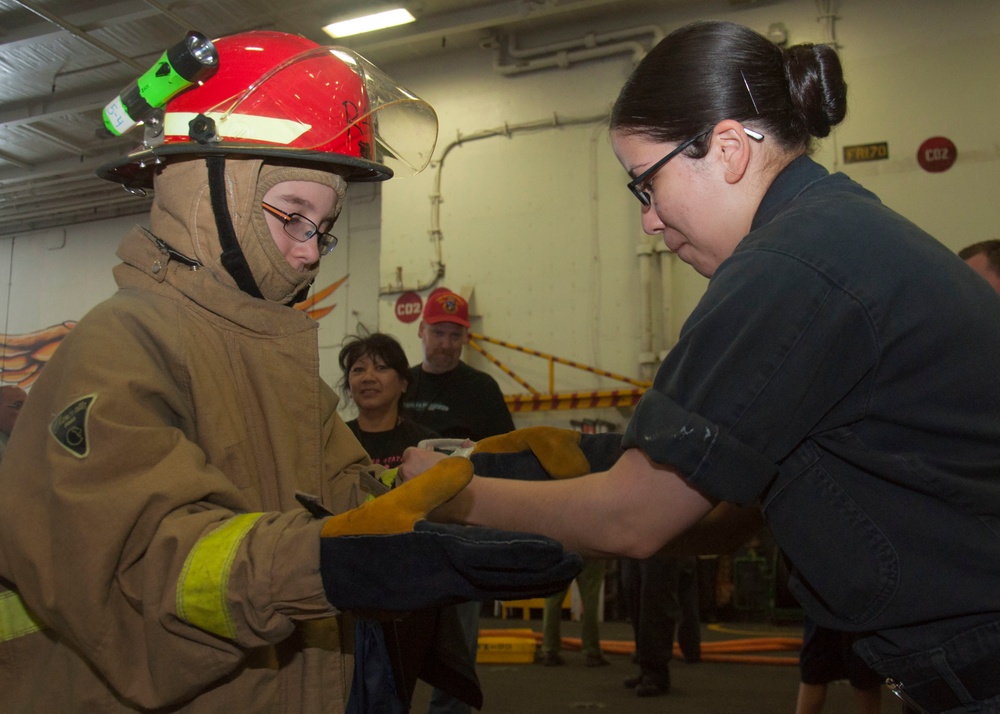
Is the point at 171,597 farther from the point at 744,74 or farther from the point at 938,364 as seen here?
the point at 744,74

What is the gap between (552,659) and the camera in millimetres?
5980

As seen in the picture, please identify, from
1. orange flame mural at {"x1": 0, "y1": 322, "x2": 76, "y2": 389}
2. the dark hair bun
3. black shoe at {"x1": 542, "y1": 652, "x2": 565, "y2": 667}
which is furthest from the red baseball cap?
orange flame mural at {"x1": 0, "y1": 322, "x2": 76, "y2": 389}

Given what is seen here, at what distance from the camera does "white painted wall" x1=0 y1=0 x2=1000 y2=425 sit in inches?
292

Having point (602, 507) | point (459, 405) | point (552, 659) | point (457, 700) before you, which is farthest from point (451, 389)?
point (602, 507)

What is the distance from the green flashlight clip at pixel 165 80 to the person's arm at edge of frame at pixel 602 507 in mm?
864

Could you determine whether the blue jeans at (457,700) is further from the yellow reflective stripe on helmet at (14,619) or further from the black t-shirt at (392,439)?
the yellow reflective stripe on helmet at (14,619)

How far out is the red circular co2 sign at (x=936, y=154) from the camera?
7.40 meters

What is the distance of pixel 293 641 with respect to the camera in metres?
1.45

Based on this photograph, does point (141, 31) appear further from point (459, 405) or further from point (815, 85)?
point (815, 85)

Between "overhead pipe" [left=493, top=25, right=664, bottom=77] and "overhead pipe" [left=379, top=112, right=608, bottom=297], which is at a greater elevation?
"overhead pipe" [left=493, top=25, right=664, bottom=77]

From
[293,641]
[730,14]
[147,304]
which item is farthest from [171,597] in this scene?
[730,14]

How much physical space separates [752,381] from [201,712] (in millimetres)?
928

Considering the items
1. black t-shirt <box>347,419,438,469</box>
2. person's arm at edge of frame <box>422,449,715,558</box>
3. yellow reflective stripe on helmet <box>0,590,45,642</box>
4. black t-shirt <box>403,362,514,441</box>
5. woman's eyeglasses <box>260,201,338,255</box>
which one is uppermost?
woman's eyeglasses <box>260,201,338,255</box>

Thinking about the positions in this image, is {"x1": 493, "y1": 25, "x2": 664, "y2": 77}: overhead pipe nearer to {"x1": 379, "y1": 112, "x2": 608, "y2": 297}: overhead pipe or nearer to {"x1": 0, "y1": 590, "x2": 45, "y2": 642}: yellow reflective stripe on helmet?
{"x1": 379, "y1": 112, "x2": 608, "y2": 297}: overhead pipe
